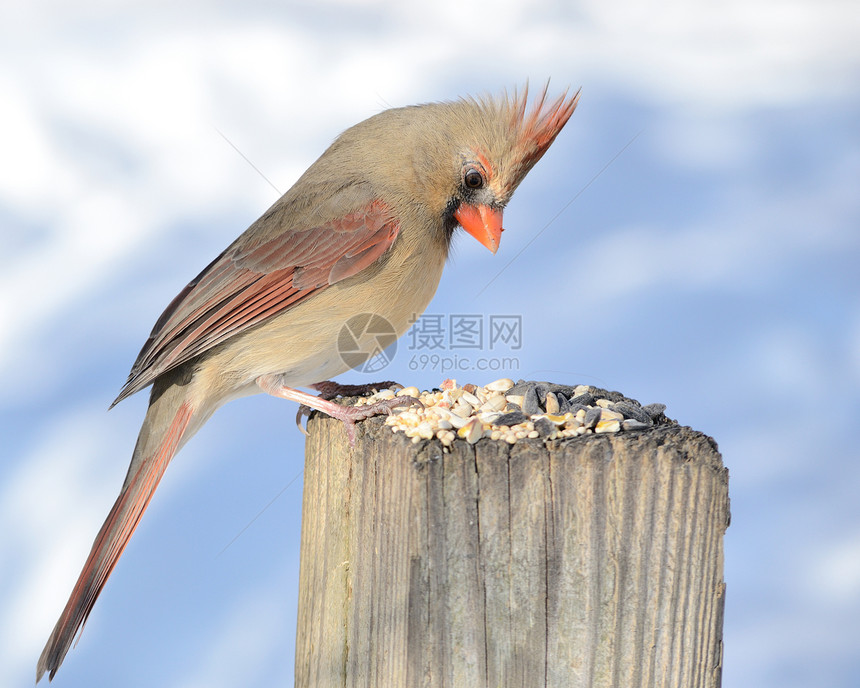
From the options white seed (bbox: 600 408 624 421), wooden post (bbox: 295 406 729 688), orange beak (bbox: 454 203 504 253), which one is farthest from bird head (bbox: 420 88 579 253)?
wooden post (bbox: 295 406 729 688)

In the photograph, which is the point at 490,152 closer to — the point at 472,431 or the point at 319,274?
the point at 319,274

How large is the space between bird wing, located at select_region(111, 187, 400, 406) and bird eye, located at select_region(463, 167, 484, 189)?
356 millimetres

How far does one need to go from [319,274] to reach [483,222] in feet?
2.32

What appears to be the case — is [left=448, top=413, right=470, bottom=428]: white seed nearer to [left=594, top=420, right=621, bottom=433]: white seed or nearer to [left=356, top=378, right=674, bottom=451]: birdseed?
[left=356, top=378, right=674, bottom=451]: birdseed

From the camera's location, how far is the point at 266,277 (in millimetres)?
3285

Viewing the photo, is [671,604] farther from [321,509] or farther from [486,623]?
[321,509]

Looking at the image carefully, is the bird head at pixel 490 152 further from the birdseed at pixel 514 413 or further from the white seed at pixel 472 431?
the white seed at pixel 472 431

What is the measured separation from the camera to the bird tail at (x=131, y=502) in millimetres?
3023

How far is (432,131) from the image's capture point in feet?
11.5

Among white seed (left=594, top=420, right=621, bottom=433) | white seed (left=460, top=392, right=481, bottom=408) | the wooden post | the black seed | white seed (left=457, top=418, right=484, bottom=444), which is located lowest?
the wooden post

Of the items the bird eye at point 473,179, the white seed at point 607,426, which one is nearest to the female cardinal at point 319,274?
the bird eye at point 473,179

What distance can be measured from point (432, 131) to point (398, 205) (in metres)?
0.38

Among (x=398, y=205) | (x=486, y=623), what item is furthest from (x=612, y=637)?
(x=398, y=205)

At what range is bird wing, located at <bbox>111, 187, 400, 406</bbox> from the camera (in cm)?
320
